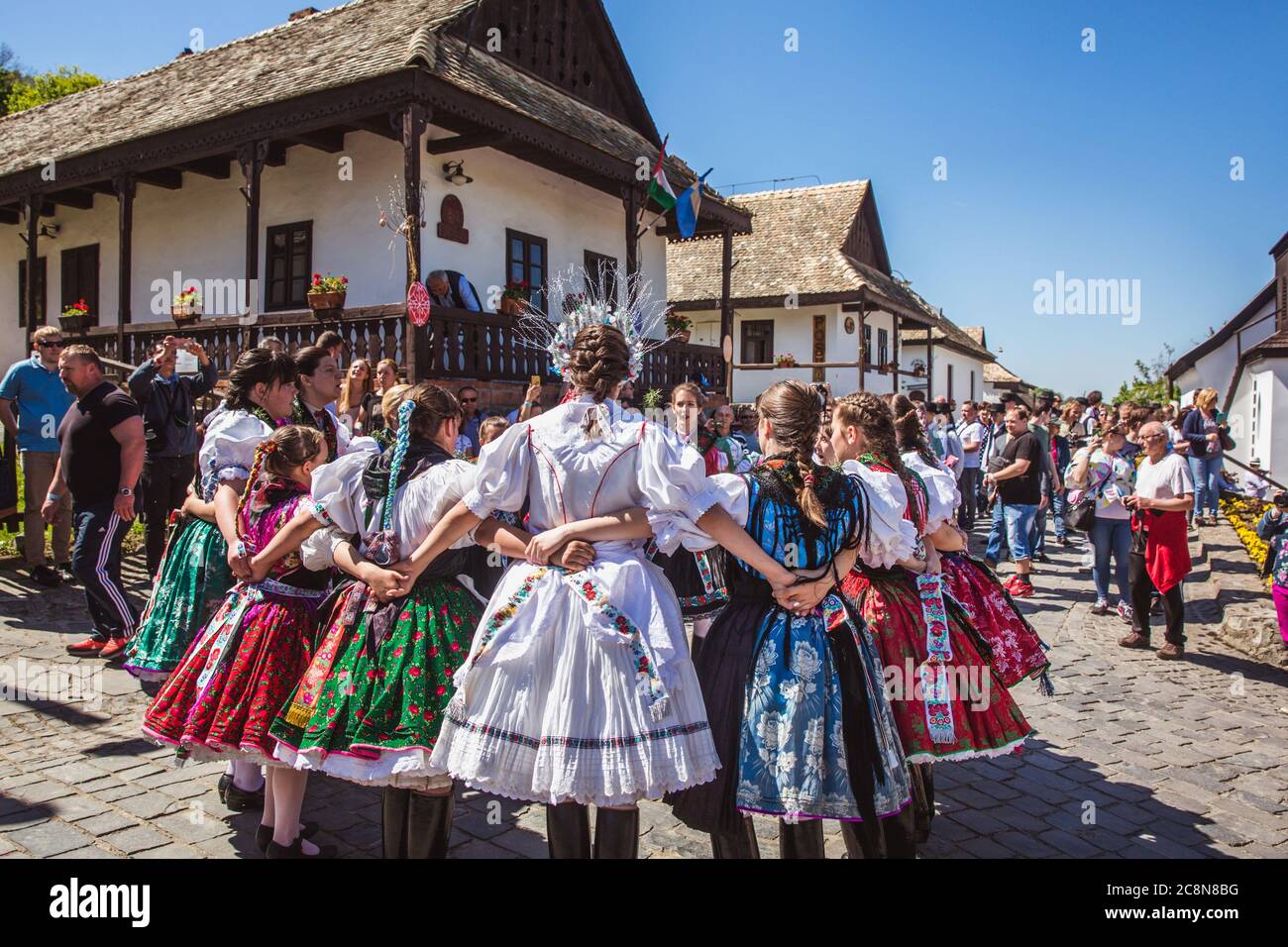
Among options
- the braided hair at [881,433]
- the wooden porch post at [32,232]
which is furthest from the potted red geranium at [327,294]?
the braided hair at [881,433]

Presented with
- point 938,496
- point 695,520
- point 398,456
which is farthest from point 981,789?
point 398,456

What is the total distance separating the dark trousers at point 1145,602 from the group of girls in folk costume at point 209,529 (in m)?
6.39

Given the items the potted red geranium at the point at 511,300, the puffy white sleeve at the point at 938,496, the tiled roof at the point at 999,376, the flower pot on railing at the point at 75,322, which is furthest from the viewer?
the tiled roof at the point at 999,376

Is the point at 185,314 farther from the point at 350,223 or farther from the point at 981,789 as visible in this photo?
the point at 981,789

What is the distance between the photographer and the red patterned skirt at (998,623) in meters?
4.00

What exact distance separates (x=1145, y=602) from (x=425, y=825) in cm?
644

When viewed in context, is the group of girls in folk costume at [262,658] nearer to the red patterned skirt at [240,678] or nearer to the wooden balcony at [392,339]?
the red patterned skirt at [240,678]

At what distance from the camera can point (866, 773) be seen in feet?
9.39

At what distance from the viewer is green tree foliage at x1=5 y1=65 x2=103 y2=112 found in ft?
119

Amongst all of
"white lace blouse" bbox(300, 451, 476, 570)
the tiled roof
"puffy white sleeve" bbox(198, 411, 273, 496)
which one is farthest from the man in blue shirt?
the tiled roof

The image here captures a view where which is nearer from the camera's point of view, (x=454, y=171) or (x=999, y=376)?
(x=454, y=171)

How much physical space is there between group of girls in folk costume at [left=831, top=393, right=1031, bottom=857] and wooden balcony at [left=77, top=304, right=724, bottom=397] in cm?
780

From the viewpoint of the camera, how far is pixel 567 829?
2768mm
